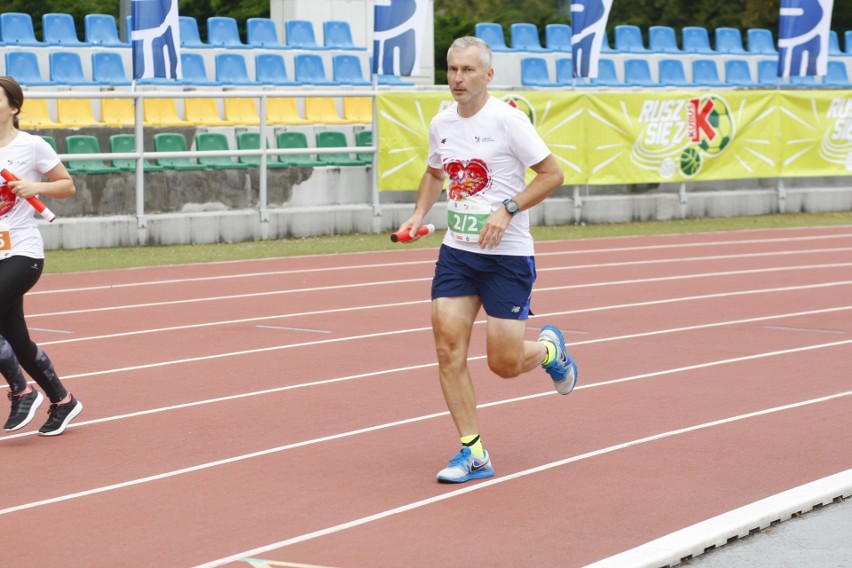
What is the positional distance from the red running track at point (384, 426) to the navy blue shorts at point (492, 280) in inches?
30.6

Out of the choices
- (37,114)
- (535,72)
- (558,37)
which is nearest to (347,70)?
(535,72)

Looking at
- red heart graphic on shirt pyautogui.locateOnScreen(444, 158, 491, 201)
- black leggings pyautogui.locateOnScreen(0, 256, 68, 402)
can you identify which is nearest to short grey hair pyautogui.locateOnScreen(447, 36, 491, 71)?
red heart graphic on shirt pyautogui.locateOnScreen(444, 158, 491, 201)

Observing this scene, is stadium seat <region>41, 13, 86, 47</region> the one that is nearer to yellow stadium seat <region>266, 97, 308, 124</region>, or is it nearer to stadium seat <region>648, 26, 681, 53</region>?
yellow stadium seat <region>266, 97, 308, 124</region>

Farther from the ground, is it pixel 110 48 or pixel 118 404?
pixel 110 48

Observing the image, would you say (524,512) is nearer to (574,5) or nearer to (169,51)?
(169,51)

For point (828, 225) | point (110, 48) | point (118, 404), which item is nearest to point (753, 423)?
point (118, 404)

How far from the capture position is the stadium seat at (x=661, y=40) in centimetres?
3344

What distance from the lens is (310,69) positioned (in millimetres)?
26406

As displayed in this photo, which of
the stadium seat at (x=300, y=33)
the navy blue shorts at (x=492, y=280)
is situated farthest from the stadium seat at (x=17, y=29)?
the navy blue shorts at (x=492, y=280)

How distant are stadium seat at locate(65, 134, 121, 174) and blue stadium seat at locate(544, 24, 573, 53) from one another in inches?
601

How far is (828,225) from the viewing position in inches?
897

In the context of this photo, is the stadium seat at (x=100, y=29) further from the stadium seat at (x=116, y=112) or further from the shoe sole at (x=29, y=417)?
the shoe sole at (x=29, y=417)

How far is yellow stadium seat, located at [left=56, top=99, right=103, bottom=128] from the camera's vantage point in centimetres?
2026

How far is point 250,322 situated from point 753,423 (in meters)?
5.18
